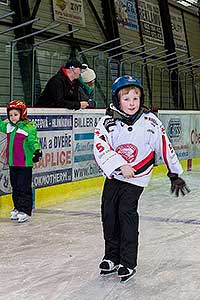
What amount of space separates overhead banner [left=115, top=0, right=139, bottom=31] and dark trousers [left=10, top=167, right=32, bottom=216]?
8.91 metres

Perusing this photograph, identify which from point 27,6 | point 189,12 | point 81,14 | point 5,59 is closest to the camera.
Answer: point 5,59

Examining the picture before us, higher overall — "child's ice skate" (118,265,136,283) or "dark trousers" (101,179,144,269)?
"dark trousers" (101,179,144,269)

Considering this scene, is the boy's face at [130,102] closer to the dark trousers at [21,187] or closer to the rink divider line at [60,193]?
the dark trousers at [21,187]

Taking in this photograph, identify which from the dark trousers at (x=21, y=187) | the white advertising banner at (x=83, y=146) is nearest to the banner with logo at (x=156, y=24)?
the white advertising banner at (x=83, y=146)

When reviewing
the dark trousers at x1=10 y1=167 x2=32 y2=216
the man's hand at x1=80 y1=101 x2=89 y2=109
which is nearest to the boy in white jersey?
the dark trousers at x1=10 y1=167 x2=32 y2=216

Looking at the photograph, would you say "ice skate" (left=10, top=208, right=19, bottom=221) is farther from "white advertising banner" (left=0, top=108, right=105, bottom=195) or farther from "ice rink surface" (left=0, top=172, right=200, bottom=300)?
"white advertising banner" (left=0, top=108, right=105, bottom=195)

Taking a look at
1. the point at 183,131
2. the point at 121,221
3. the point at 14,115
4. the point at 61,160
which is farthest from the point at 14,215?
the point at 183,131

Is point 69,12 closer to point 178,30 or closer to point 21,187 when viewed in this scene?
point 178,30

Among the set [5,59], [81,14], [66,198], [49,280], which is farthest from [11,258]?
[81,14]

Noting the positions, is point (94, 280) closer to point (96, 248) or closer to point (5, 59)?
point (96, 248)

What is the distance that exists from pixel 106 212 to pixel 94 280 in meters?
0.39

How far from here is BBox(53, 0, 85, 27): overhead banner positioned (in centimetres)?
1113

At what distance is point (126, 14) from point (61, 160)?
8321 millimetres

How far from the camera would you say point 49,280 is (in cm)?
315
